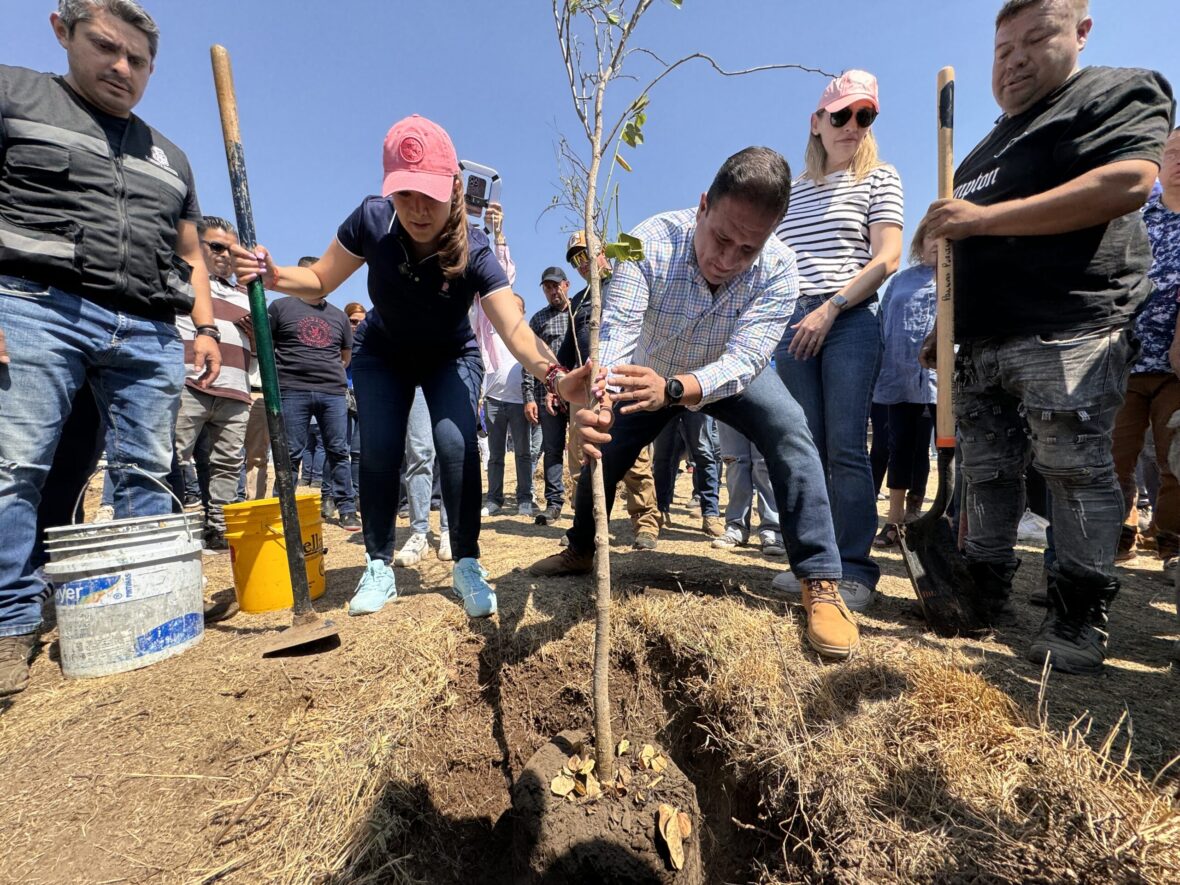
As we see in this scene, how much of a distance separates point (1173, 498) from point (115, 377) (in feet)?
20.1

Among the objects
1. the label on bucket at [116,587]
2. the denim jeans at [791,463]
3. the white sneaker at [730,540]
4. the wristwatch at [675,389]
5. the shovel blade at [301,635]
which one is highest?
the wristwatch at [675,389]

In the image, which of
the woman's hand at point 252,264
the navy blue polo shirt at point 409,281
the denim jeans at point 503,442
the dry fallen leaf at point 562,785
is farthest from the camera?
the denim jeans at point 503,442

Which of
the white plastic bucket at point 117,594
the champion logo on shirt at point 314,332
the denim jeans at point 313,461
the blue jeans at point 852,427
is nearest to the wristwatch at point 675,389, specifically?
the blue jeans at point 852,427

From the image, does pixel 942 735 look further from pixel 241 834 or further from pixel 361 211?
pixel 361 211

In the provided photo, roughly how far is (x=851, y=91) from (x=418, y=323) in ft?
7.80

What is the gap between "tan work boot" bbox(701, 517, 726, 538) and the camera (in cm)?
508

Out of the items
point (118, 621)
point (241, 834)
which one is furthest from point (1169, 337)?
point (118, 621)

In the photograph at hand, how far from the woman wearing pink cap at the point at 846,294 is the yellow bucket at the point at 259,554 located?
9.30ft

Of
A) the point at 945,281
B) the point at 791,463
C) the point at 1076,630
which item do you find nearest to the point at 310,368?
the point at 791,463

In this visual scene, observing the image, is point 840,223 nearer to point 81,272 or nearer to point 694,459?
point 694,459

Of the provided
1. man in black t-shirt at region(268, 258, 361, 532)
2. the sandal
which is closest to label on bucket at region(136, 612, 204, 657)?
man in black t-shirt at region(268, 258, 361, 532)

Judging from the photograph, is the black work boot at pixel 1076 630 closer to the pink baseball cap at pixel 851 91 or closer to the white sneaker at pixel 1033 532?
the pink baseball cap at pixel 851 91

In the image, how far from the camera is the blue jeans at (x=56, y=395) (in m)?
2.14

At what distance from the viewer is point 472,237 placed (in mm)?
2611
